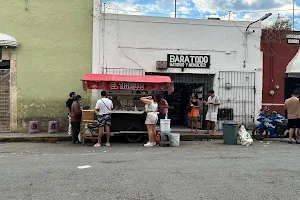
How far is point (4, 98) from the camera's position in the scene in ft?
43.9

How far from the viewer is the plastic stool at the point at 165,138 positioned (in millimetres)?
10508

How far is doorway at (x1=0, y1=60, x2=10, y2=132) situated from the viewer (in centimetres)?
1337

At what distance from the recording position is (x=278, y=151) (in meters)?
9.54

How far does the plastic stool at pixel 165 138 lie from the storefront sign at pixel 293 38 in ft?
27.0

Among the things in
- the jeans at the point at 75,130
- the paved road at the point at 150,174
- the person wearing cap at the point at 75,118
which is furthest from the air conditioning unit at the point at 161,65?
the paved road at the point at 150,174

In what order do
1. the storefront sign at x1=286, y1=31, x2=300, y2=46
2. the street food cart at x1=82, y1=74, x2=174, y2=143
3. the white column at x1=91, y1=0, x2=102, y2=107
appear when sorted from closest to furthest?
the street food cart at x1=82, y1=74, x2=174, y2=143 → the white column at x1=91, y1=0, x2=102, y2=107 → the storefront sign at x1=286, y1=31, x2=300, y2=46

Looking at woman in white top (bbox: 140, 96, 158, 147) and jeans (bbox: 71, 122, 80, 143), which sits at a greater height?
woman in white top (bbox: 140, 96, 158, 147)

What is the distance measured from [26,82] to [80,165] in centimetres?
746

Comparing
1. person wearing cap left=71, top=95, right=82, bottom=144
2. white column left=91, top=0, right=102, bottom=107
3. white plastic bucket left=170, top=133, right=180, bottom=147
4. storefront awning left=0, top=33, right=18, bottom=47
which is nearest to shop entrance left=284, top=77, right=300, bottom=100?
white plastic bucket left=170, top=133, right=180, bottom=147

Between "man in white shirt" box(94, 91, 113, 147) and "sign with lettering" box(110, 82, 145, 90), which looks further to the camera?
"sign with lettering" box(110, 82, 145, 90)

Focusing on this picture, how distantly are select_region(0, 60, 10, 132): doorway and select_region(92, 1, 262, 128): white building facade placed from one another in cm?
365

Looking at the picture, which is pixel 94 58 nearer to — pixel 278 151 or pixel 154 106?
pixel 154 106

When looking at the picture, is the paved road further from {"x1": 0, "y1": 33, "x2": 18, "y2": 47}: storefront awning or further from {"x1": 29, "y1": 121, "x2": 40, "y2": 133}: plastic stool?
{"x1": 0, "y1": 33, "x2": 18, "y2": 47}: storefront awning

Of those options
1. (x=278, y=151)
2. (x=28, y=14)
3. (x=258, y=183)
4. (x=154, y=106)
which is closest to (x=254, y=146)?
(x=278, y=151)
